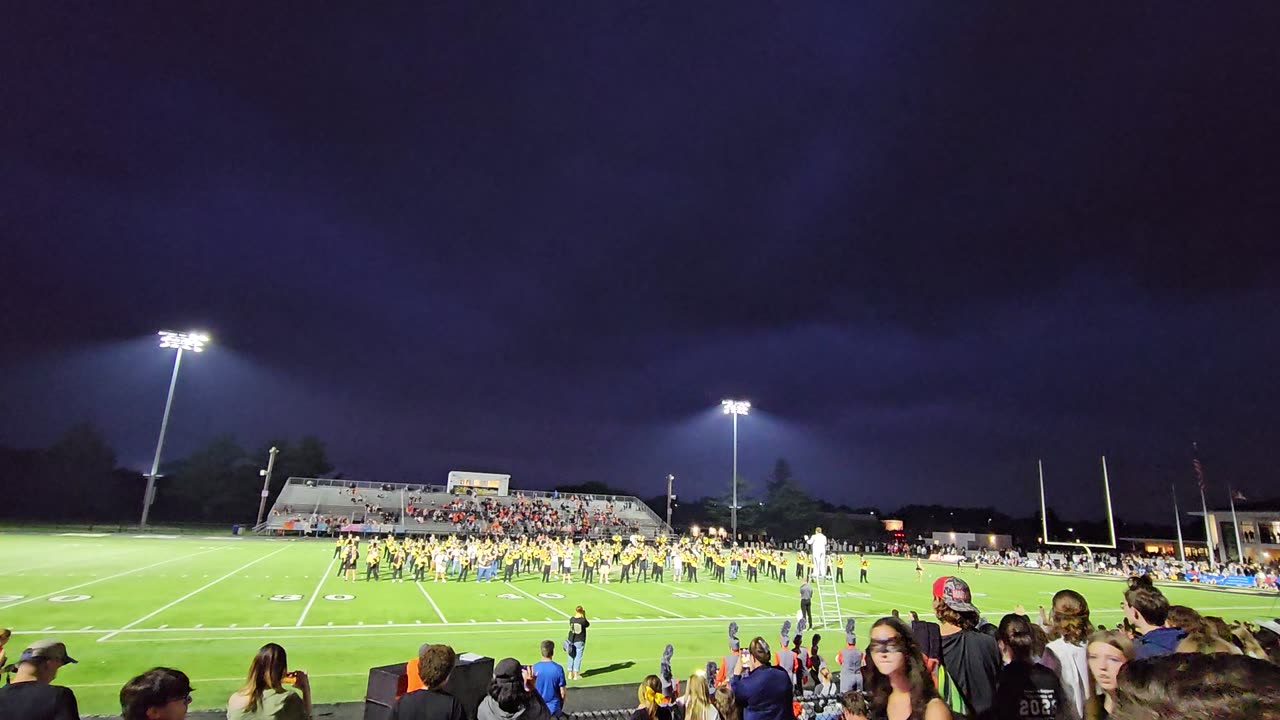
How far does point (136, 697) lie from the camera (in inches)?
137

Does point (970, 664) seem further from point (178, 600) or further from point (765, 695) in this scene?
point (178, 600)

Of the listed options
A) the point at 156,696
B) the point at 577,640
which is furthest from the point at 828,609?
the point at 156,696

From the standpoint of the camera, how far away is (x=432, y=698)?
4.40 metres

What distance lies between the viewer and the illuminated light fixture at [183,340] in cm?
5925

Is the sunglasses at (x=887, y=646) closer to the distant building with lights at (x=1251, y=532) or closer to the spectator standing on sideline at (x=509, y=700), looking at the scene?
the spectator standing on sideline at (x=509, y=700)

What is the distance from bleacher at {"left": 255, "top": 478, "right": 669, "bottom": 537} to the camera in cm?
6028

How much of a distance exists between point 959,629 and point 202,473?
11722 centimetres

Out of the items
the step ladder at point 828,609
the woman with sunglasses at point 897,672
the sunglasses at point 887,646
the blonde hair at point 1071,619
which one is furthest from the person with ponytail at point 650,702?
the step ladder at point 828,609

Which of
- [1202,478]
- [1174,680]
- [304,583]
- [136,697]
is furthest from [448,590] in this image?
[1202,478]

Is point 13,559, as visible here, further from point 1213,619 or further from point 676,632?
point 1213,619

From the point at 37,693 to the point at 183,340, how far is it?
6790 cm

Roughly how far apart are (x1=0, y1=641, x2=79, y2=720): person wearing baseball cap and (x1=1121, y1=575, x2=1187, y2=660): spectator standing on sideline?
7555 millimetres

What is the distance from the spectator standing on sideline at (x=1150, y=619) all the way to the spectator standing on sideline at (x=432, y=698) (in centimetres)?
493

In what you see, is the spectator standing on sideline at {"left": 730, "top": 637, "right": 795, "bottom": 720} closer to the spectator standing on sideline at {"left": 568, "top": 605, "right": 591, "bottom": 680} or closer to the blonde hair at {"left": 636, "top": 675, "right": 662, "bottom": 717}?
the blonde hair at {"left": 636, "top": 675, "right": 662, "bottom": 717}
